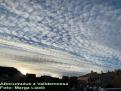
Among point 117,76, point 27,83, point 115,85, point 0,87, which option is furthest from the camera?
point 117,76

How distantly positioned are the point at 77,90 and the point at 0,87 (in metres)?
14.7

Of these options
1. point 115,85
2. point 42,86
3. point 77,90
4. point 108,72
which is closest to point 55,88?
point 42,86

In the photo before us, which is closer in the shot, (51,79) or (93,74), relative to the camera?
(51,79)

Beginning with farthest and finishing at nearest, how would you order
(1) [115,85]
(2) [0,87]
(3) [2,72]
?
(1) [115,85], (3) [2,72], (2) [0,87]

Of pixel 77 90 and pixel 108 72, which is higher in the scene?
pixel 108 72

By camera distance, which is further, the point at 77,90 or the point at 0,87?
the point at 77,90

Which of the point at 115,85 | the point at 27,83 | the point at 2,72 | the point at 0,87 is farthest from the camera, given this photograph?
the point at 115,85

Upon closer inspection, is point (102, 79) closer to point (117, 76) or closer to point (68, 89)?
Answer: point (117, 76)

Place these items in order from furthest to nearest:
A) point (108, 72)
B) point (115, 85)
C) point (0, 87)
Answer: point (108, 72), point (115, 85), point (0, 87)

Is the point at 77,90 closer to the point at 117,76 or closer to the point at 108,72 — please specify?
the point at 117,76

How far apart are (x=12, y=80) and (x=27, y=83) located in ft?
12.1

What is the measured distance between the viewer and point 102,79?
276 feet

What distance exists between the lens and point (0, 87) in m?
44.4

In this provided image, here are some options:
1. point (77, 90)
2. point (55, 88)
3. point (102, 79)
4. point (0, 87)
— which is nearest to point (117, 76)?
point (102, 79)
